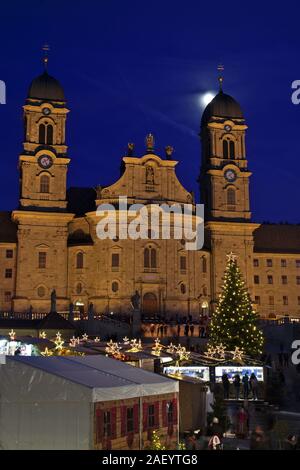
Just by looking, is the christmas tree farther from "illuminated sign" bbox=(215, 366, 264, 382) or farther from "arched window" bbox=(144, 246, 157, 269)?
"arched window" bbox=(144, 246, 157, 269)

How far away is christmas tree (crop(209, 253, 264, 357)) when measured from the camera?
42.6 meters

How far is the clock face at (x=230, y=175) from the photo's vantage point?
7175 cm

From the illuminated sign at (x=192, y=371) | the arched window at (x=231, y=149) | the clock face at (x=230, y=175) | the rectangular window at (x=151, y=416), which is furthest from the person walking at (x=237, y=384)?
the arched window at (x=231, y=149)

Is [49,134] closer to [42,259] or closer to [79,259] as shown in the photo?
[42,259]

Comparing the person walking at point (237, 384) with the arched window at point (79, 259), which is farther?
the arched window at point (79, 259)

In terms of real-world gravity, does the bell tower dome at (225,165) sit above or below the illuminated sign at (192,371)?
above

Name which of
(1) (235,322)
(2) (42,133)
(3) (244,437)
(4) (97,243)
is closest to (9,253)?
(4) (97,243)

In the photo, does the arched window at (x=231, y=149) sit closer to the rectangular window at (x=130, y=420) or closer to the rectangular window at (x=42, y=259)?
the rectangular window at (x=42, y=259)

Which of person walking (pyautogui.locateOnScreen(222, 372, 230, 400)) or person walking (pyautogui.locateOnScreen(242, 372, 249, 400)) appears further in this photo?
person walking (pyautogui.locateOnScreen(242, 372, 249, 400))

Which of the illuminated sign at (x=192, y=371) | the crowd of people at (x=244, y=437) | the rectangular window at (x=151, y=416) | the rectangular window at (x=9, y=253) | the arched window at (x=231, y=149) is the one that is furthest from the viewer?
the arched window at (x=231, y=149)

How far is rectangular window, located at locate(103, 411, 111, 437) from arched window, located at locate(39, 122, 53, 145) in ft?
166

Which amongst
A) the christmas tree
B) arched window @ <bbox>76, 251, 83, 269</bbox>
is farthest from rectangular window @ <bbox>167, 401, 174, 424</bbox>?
arched window @ <bbox>76, 251, 83, 269</bbox>

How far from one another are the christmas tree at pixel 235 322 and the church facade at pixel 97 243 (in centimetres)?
2045
